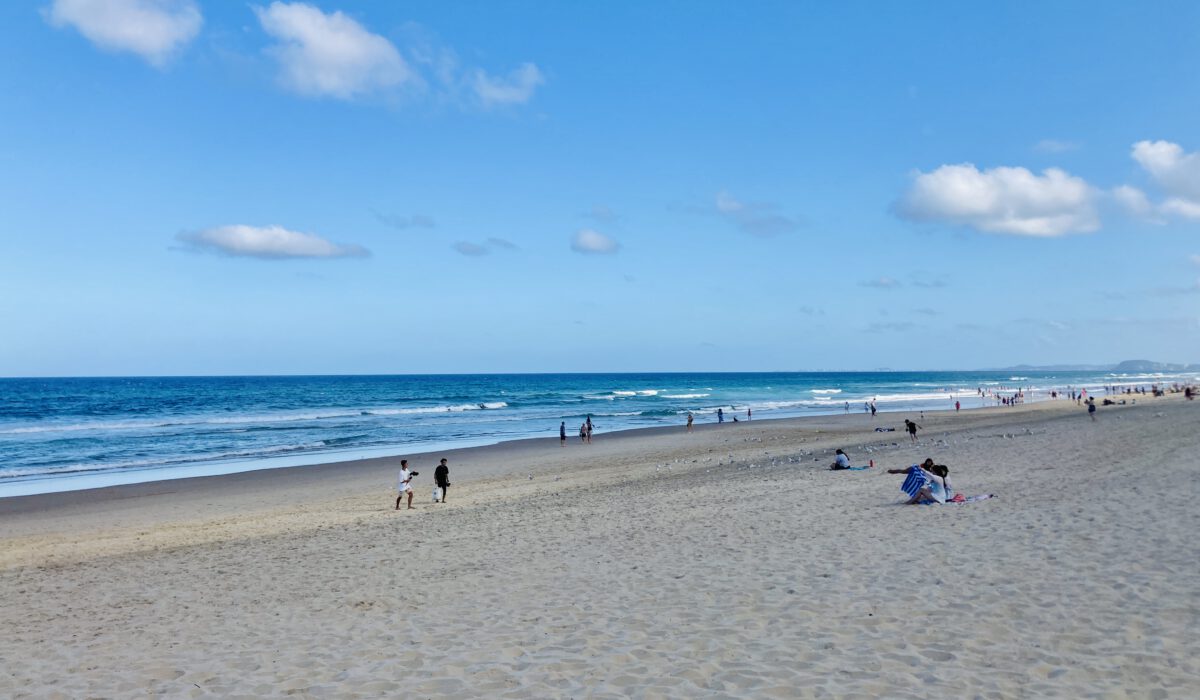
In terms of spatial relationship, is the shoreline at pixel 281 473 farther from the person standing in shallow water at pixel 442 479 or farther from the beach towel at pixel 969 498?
the beach towel at pixel 969 498

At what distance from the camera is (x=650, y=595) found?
9555mm

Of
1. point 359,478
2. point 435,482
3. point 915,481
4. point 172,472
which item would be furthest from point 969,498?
point 172,472

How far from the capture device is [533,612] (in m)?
9.14

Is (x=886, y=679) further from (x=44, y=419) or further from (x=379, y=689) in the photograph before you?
(x=44, y=419)

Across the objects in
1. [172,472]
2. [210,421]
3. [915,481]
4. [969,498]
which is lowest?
[172,472]

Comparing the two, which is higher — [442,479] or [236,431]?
[442,479]

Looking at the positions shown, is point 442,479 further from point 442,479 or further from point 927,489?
point 927,489

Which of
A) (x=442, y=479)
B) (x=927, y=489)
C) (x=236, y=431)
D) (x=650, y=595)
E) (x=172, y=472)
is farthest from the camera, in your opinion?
(x=236, y=431)

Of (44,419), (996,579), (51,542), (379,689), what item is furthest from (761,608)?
(44,419)

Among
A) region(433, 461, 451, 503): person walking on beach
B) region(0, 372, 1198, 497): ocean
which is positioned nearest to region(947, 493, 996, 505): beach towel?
region(433, 461, 451, 503): person walking on beach

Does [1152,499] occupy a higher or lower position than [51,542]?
higher

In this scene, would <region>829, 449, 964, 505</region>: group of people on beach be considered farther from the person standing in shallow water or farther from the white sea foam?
the white sea foam

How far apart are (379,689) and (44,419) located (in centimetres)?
7069

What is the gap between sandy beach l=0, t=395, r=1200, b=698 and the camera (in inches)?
273
